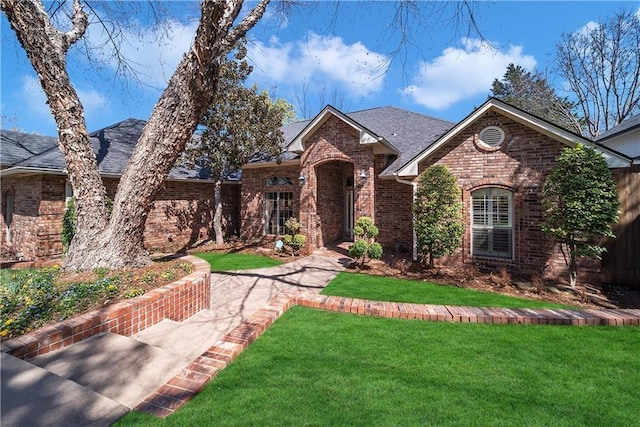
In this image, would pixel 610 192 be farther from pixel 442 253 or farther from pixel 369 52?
pixel 369 52

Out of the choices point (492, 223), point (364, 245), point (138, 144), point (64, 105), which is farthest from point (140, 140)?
point (492, 223)

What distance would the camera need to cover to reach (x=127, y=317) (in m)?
3.86

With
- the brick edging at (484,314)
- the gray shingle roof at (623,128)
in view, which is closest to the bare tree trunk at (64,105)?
the brick edging at (484,314)

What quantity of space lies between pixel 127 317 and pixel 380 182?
9.15 metres

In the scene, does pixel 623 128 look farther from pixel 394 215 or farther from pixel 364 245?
pixel 364 245

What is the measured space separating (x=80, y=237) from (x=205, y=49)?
4.29 m

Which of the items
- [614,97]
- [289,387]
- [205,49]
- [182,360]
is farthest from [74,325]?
[614,97]

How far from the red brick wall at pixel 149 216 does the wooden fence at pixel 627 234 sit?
46.0 feet

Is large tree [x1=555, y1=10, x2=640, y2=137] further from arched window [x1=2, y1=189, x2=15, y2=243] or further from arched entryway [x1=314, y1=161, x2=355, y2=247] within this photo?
arched window [x1=2, y1=189, x2=15, y2=243]

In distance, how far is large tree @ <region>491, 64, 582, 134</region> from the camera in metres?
22.6

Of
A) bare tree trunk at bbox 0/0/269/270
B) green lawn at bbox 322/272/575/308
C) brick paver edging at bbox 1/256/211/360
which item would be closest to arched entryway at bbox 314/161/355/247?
green lawn at bbox 322/272/575/308

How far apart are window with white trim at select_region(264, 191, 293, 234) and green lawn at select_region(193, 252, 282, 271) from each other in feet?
8.65

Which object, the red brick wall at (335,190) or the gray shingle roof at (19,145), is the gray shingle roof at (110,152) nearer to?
the gray shingle roof at (19,145)

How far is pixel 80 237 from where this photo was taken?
18.4 feet
